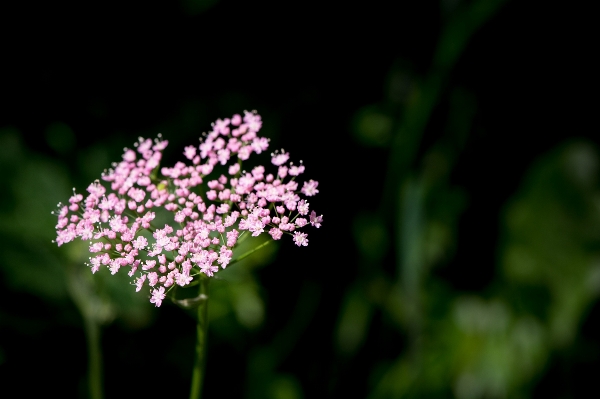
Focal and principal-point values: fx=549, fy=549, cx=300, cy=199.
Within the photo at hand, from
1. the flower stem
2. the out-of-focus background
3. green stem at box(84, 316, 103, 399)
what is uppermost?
the out-of-focus background

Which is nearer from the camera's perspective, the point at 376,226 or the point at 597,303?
the point at 376,226

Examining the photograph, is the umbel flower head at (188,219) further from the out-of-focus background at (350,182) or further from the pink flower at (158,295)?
the out-of-focus background at (350,182)

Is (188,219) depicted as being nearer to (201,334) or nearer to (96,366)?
(201,334)

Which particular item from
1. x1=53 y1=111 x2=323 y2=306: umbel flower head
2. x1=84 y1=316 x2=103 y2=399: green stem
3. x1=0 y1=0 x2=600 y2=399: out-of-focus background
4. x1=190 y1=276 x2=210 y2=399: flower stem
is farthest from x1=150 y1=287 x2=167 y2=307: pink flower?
x1=0 y1=0 x2=600 y2=399: out-of-focus background

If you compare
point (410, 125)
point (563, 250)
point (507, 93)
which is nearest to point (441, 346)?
point (563, 250)

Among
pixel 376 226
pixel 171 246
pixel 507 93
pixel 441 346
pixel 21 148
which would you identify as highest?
pixel 507 93

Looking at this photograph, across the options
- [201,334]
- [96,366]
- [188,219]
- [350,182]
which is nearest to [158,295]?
[201,334]

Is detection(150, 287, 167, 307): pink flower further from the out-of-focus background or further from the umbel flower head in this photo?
→ the out-of-focus background

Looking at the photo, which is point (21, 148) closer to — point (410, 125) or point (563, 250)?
point (410, 125)
